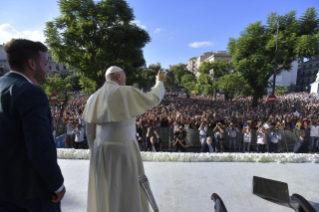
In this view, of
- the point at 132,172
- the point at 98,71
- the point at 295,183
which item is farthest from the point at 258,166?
the point at 98,71

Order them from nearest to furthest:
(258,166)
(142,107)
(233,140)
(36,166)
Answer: (36,166), (142,107), (258,166), (233,140)

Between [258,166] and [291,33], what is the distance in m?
19.5

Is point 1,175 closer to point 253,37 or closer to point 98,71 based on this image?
point 98,71

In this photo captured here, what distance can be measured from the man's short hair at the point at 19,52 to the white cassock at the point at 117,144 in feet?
2.62

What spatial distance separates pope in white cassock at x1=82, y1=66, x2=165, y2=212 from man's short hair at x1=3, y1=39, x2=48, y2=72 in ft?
2.61

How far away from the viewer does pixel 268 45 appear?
18.2 meters

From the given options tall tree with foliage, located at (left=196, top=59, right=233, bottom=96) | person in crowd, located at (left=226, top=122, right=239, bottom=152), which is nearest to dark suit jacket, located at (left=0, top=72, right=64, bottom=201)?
person in crowd, located at (left=226, top=122, right=239, bottom=152)

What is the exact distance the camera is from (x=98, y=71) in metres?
17.7

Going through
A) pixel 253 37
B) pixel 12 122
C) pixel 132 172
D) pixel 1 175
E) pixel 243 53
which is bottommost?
pixel 132 172

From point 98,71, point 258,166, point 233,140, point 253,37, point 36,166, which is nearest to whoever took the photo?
point 36,166

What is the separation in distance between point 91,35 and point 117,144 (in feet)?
53.0

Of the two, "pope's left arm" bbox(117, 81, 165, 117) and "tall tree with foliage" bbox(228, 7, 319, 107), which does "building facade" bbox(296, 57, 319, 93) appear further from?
"pope's left arm" bbox(117, 81, 165, 117)

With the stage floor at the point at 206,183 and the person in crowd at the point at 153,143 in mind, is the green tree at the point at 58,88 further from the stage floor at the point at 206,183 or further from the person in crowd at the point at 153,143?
the stage floor at the point at 206,183

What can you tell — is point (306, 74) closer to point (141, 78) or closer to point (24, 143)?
point (141, 78)
